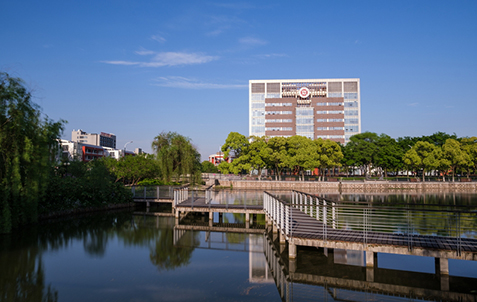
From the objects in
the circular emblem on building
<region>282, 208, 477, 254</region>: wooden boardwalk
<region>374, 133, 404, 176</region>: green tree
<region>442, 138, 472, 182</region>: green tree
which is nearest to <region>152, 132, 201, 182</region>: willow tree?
<region>282, 208, 477, 254</region>: wooden boardwalk

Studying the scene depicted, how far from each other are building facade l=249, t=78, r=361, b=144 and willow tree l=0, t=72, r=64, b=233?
272ft

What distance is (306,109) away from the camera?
100750mm

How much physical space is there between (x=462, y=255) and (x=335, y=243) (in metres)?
3.75

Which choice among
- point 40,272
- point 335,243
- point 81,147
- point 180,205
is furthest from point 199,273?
point 81,147

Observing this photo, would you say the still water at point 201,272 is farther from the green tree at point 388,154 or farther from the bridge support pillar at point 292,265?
the green tree at point 388,154

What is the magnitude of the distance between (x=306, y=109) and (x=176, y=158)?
67.9 m

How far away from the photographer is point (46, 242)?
661 inches

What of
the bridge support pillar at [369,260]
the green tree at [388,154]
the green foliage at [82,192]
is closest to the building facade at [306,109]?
the green tree at [388,154]

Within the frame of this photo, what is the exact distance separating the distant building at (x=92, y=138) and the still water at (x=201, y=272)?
424ft

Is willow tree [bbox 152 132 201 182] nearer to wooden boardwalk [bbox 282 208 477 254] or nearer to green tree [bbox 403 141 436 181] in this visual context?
wooden boardwalk [bbox 282 208 477 254]

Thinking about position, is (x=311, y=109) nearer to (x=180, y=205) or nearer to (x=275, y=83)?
(x=275, y=83)

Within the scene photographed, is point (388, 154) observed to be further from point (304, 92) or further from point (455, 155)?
point (304, 92)

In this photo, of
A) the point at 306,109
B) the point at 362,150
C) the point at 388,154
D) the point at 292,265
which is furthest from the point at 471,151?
the point at 292,265

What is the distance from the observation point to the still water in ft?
32.6
